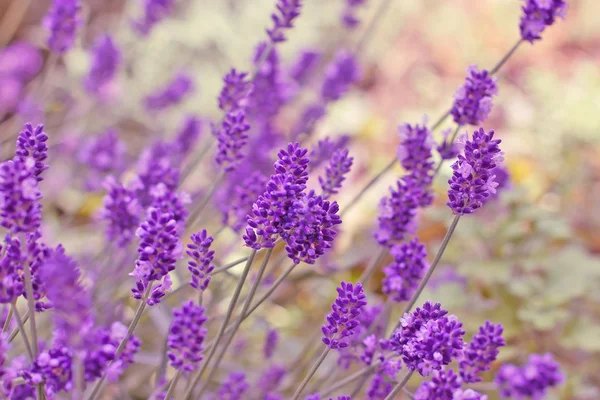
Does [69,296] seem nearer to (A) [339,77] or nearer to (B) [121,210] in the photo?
(B) [121,210]

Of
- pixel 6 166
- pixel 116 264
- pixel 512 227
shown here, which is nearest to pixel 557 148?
pixel 512 227

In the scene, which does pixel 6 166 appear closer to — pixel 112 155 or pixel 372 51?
pixel 112 155

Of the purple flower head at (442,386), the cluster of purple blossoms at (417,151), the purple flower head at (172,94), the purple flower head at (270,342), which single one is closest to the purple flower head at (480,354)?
the purple flower head at (442,386)

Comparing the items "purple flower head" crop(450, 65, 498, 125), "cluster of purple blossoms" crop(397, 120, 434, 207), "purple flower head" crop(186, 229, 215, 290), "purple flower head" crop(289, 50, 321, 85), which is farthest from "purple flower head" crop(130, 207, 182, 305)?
"purple flower head" crop(289, 50, 321, 85)

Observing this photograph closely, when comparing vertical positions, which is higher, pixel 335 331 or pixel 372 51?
pixel 372 51

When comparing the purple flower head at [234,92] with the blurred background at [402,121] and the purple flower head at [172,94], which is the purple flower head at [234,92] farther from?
the purple flower head at [172,94]
